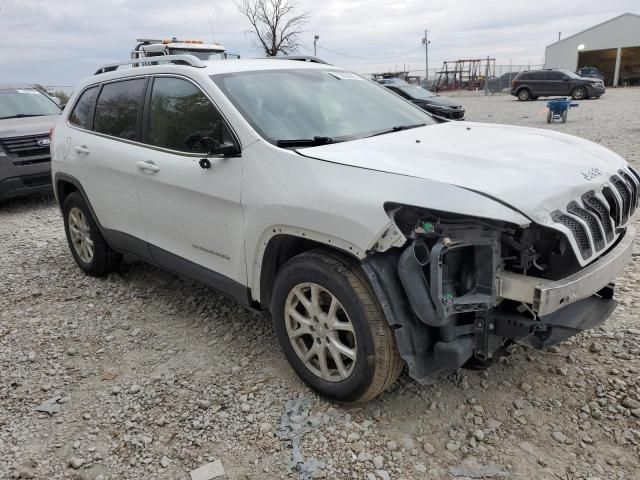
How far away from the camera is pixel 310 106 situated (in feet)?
11.0

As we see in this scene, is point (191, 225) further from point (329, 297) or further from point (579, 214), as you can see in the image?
point (579, 214)

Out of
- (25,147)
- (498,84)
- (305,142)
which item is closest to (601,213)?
(305,142)

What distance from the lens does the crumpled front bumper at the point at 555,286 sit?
225cm

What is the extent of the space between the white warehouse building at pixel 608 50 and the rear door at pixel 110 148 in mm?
45098

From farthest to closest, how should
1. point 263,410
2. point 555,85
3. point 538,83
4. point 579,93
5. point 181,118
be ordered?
point 538,83 < point 555,85 < point 579,93 < point 181,118 < point 263,410

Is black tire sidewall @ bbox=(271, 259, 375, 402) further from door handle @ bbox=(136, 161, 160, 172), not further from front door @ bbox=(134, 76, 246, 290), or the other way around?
door handle @ bbox=(136, 161, 160, 172)

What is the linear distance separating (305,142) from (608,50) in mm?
49009

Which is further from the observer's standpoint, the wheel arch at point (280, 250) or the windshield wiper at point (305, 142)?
the windshield wiper at point (305, 142)

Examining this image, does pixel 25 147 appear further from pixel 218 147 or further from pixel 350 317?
pixel 350 317

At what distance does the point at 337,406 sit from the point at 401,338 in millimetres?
697

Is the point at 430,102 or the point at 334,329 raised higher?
the point at 430,102

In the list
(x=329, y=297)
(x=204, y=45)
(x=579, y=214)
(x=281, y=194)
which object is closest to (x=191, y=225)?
(x=281, y=194)

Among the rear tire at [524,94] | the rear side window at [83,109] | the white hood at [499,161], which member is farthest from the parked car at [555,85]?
the rear side window at [83,109]

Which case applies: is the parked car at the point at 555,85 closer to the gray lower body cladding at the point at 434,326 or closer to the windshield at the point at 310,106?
the windshield at the point at 310,106
